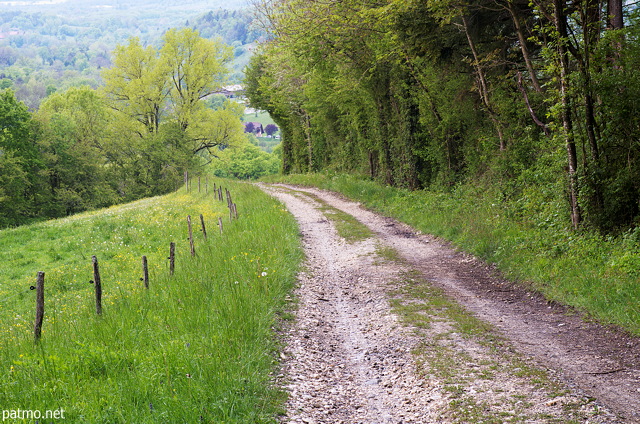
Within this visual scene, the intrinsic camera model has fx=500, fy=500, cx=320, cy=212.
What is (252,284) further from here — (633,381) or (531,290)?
(633,381)

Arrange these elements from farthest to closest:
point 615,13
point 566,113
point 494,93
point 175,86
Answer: point 175,86 → point 494,93 → point 566,113 → point 615,13

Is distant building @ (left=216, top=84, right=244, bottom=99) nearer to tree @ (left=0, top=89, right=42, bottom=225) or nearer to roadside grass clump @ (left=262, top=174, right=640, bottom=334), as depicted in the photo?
tree @ (left=0, top=89, right=42, bottom=225)

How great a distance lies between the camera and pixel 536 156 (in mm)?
16016

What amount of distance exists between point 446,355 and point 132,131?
191 feet

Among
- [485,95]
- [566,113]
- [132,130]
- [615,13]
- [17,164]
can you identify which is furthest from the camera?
[132,130]

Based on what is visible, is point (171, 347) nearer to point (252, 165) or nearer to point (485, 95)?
point (485, 95)

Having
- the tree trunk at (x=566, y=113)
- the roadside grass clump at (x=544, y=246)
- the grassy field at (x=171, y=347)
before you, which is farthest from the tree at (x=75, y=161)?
the tree trunk at (x=566, y=113)

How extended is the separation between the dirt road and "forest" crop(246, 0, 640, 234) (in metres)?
3.40

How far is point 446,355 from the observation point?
271 inches

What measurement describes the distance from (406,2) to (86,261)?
14582 mm

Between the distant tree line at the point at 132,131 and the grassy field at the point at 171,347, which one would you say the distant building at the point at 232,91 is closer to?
the distant tree line at the point at 132,131

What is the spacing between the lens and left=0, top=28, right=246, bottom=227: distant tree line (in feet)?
167

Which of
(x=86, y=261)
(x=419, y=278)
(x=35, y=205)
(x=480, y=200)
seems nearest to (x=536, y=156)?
(x=480, y=200)

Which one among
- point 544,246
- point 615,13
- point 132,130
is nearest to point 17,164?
point 132,130
